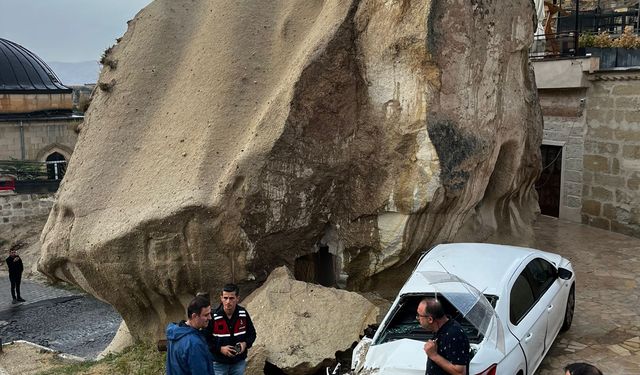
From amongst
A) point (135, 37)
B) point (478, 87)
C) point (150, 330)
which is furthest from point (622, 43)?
point (150, 330)

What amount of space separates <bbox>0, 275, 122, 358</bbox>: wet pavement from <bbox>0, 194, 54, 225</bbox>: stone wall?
503 cm

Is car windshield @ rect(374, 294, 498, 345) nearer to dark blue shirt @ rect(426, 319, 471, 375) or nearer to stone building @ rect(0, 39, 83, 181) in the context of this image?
dark blue shirt @ rect(426, 319, 471, 375)

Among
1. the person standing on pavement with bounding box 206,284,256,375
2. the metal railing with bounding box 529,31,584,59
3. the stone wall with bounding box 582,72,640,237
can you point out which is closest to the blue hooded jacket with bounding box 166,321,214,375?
the person standing on pavement with bounding box 206,284,256,375

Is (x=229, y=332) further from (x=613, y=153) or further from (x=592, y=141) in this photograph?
(x=592, y=141)

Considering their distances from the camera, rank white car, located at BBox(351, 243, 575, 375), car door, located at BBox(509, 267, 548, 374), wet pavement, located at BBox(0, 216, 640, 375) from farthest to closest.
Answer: wet pavement, located at BBox(0, 216, 640, 375) < car door, located at BBox(509, 267, 548, 374) < white car, located at BBox(351, 243, 575, 375)

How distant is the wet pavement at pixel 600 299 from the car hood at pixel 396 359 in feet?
6.53

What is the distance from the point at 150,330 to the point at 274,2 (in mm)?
4838

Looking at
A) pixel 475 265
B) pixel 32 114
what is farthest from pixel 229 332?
pixel 32 114

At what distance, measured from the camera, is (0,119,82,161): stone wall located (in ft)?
94.6

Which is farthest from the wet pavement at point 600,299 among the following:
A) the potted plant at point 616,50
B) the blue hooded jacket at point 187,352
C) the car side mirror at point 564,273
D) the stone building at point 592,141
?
the blue hooded jacket at point 187,352

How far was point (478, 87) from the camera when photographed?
8648 mm

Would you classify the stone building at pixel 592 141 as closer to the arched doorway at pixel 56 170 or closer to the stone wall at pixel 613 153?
the stone wall at pixel 613 153

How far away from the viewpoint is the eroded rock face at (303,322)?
6.57 metres

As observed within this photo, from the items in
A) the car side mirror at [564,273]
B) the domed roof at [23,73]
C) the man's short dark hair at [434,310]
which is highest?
the domed roof at [23,73]
